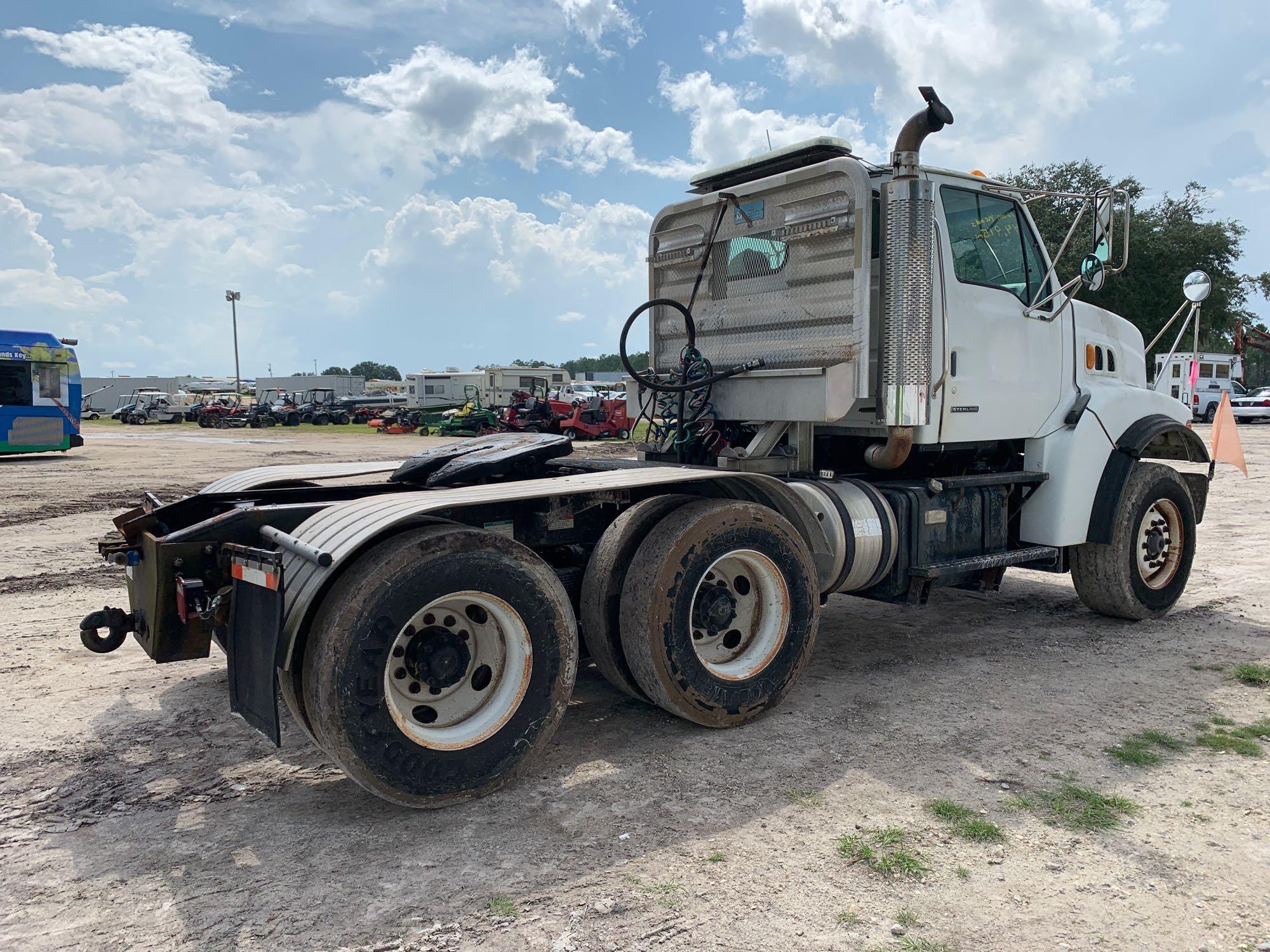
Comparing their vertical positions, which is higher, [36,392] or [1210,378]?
[1210,378]

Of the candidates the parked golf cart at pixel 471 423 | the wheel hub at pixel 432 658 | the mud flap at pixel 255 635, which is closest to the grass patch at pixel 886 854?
the wheel hub at pixel 432 658

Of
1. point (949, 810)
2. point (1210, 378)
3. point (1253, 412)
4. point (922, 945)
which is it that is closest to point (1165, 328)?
point (949, 810)

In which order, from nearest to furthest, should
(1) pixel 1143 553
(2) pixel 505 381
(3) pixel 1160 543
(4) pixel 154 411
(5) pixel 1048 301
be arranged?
(5) pixel 1048 301, (1) pixel 1143 553, (3) pixel 1160 543, (2) pixel 505 381, (4) pixel 154 411

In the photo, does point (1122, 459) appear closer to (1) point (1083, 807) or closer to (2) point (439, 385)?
(1) point (1083, 807)

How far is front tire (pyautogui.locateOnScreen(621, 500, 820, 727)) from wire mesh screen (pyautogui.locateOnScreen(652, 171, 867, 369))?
1520 millimetres

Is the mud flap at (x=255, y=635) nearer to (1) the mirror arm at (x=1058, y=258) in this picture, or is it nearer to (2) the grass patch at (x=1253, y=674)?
(1) the mirror arm at (x=1058, y=258)

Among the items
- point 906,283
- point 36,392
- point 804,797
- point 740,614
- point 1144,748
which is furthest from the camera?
point 36,392

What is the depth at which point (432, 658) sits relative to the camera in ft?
12.8

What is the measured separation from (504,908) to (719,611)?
202 cm

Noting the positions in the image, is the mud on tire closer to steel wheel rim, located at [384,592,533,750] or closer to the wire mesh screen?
steel wheel rim, located at [384,592,533,750]

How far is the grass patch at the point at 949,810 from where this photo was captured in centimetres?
379

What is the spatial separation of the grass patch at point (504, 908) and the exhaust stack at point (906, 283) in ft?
11.7

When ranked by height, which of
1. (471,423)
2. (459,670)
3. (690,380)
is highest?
(690,380)

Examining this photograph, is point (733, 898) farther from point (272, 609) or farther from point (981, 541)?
point (981, 541)
